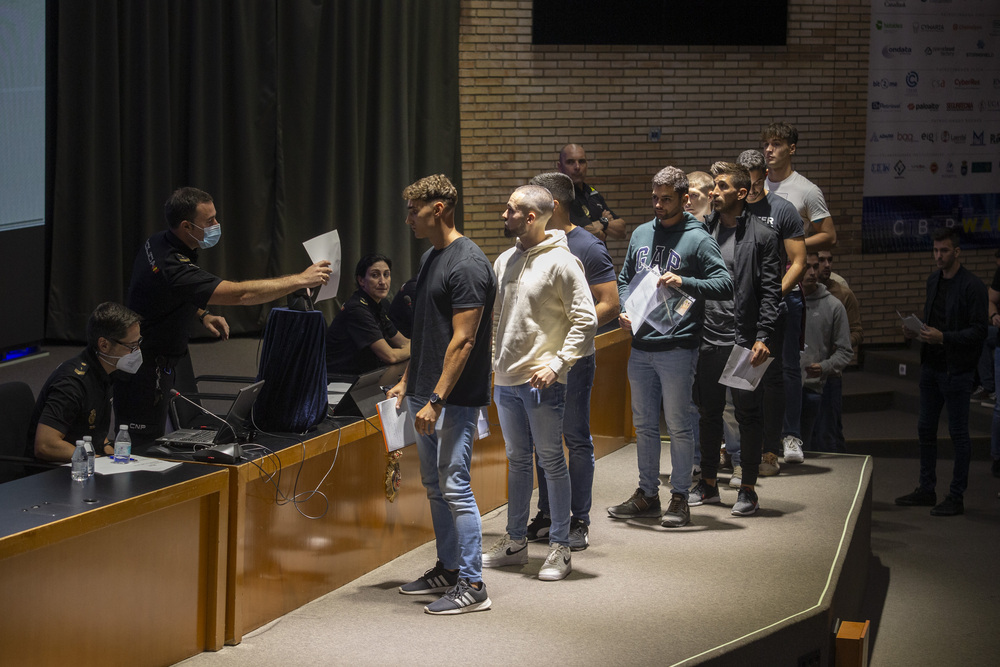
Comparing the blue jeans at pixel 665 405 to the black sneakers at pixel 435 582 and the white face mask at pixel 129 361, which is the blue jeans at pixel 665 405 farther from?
the white face mask at pixel 129 361

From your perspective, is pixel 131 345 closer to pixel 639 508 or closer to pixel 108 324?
pixel 108 324

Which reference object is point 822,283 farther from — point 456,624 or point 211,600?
point 211,600

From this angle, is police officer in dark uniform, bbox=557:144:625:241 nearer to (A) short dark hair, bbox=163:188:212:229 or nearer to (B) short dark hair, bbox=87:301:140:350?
(A) short dark hair, bbox=163:188:212:229

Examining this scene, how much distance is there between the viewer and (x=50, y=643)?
272 cm

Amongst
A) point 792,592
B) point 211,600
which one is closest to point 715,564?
point 792,592

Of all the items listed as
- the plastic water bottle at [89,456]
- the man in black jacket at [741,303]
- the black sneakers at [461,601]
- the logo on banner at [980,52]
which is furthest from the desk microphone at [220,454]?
the logo on banner at [980,52]

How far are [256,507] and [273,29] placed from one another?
16.5 ft

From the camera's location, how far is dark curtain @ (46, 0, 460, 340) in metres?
7.19

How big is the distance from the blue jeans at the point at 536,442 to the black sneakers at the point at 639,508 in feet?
2.39

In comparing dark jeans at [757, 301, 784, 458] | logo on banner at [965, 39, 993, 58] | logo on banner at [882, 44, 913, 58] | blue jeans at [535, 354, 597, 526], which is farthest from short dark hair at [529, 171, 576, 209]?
logo on banner at [965, 39, 993, 58]

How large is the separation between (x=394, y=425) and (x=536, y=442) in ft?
1.71

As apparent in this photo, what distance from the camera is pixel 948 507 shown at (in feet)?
20.0

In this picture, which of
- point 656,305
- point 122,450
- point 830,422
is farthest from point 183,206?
point 830,422

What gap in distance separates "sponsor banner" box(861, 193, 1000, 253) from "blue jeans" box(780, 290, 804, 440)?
156 inches
